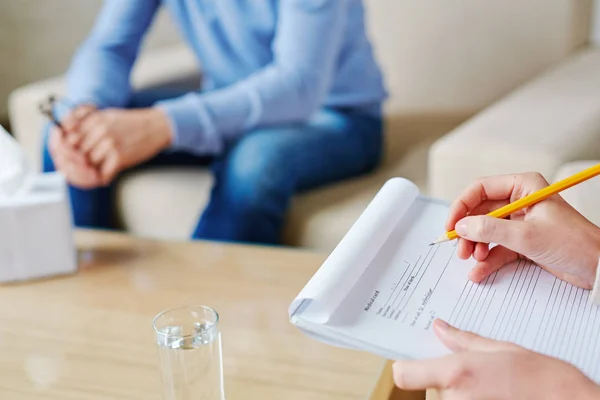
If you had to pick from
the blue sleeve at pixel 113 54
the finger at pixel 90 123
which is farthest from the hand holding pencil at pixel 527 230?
the blue sleeve at pixel 113 54

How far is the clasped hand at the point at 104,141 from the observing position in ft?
4.37

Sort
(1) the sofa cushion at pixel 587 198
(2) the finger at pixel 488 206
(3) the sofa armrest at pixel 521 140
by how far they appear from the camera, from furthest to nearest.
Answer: (3) the sofa armrest at pixel 521 140, (1) the sofa cushion at pixel 587 198, (2) the finger at pixel 488 206

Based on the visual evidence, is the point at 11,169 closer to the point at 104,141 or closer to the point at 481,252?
the point at 104,141

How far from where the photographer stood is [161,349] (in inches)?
27.2

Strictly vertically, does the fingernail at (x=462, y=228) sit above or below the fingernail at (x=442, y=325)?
above

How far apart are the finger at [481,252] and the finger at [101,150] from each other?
837 mm

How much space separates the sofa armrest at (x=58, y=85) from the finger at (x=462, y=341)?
3.86 ft

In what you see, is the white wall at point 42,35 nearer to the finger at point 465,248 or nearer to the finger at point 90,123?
the finger at point 90,123

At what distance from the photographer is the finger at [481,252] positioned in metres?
0.67

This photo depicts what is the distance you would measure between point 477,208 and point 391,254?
0.10 metres

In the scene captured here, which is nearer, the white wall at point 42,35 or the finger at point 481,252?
→ the finger at point 481,252

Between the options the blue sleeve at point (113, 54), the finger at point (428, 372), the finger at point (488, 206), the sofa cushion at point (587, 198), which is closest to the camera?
the finger at point (428, 372)

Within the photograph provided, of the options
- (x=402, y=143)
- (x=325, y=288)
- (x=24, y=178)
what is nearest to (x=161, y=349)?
(x=325, y=288)

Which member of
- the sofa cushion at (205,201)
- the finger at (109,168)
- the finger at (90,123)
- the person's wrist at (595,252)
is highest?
the person's wrist at (595,252)
